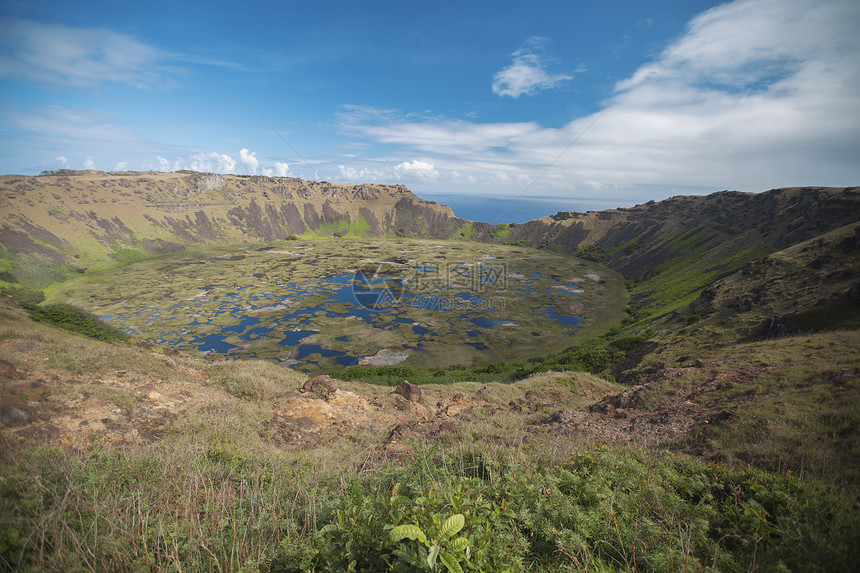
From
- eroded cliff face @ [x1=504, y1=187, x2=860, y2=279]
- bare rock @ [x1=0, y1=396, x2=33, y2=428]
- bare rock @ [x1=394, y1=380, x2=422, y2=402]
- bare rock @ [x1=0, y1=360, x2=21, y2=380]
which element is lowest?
bare rock @ [x1=394, y1=380, x2=422, y2=402]

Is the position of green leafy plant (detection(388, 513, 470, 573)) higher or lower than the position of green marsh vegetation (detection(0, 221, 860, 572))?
higher

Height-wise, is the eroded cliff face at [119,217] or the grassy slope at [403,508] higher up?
the eroded cliff face at [119,217]

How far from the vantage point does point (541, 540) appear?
4605 millimetres

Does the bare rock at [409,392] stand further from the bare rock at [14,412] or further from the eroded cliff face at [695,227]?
the eroded cliff face at [695,227]

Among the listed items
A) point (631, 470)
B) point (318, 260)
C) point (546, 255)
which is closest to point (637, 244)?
point (546, 255)

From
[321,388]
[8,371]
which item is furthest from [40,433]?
[321,388]

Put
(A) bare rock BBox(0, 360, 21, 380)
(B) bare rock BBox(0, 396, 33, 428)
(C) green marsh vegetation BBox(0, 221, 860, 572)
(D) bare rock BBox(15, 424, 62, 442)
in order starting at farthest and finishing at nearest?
(A) bare rock BBox(0, 360, 21, 380) → (B) bare rock BBox(0, 396, 33, 428) → (D) bare rock BBox(15, 424, 62, 442) → (C) green marsh vegetation BBox(0, 221, 860, 572)

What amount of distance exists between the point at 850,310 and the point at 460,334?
4178cm

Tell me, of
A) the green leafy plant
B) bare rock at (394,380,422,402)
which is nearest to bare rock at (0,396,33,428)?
the green leafy plant

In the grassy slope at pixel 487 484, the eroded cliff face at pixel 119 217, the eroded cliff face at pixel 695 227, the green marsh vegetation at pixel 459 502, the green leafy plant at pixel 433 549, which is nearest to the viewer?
the green leafy plant at pixel 433 549

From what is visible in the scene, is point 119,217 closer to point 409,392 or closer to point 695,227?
point 409,392

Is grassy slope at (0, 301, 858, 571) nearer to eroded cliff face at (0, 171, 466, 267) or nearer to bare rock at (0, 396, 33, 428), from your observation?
bare rock at (0, 396, 33, 428)

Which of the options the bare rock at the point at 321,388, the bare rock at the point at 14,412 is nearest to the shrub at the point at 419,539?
the bare rock at the point at 14,412

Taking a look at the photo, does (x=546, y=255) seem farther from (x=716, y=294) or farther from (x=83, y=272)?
(x=83, y=272)
